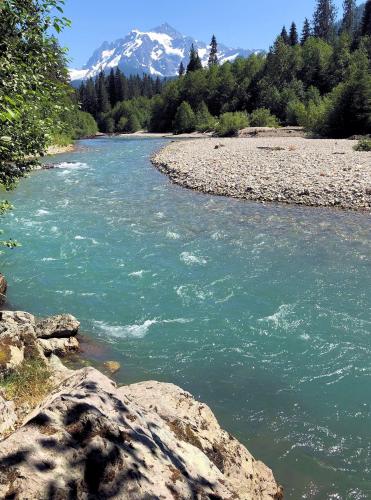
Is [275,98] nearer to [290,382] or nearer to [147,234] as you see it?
[147,234]

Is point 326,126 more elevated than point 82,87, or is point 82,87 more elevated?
point 82,87

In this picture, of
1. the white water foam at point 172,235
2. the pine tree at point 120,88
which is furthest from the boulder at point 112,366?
the pine tree at point 120,88

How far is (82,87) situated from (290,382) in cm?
17535

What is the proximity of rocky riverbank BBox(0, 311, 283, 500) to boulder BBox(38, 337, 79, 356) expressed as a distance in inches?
150

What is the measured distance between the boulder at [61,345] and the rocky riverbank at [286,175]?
1725 cm

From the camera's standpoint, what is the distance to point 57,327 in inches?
434

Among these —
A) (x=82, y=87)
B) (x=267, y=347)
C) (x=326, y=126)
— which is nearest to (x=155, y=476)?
(x=267, y=347)

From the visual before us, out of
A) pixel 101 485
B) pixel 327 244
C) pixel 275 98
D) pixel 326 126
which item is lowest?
pixel 327 244

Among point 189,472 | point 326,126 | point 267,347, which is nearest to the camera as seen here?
point 189,472

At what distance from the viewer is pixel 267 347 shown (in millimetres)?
10977

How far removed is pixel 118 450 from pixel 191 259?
1314 centimetres

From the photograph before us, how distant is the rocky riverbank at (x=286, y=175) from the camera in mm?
A: 24766

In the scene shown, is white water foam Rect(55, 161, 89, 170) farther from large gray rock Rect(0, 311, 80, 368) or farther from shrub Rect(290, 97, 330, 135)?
shrub Rect(290, 97, 330, 135)

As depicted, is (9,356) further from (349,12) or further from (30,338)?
(349,12)
